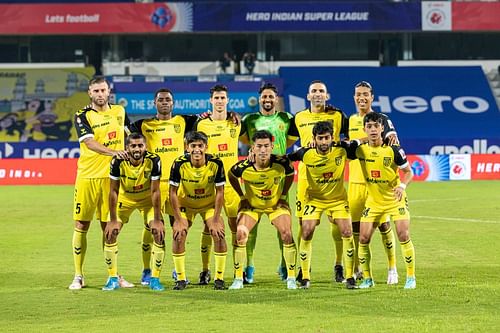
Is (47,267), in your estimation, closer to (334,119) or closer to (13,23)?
(334,119)

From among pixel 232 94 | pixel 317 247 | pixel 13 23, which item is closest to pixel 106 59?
pixel 13 23

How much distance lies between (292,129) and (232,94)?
31373 mm

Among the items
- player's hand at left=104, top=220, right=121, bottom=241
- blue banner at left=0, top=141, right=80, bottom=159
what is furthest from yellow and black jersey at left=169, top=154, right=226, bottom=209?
blue banner at left=0, top=141, right=80, bottom=159

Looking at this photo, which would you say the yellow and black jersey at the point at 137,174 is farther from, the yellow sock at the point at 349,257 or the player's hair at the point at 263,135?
the yellow sock at the point at 349,257

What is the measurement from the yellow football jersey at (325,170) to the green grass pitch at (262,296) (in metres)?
1.05

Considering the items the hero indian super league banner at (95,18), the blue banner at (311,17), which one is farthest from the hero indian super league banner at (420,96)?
the hero indian super league banner at (95,18)

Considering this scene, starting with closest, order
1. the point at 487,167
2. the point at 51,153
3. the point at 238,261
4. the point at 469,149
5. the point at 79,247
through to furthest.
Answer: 1. the point at 238,261
2. the point at 79,247
3. the point at 487,167
4. the point at 51,153
5. the point at 469,149

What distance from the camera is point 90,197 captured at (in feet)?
40.7

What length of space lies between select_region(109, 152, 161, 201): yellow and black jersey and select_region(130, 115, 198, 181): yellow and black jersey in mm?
618

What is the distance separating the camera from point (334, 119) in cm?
1265

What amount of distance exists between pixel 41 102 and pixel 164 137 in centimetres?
3458

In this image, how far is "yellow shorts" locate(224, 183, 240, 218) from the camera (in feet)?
41.6

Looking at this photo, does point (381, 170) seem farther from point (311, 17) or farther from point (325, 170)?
point (311, 17)

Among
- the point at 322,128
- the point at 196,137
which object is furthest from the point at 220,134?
the point at 322,128
